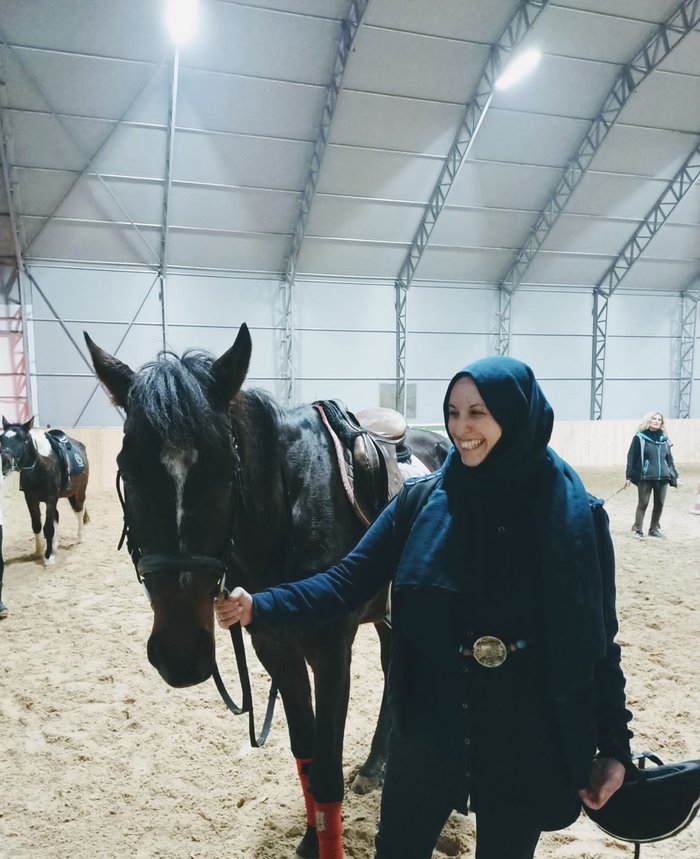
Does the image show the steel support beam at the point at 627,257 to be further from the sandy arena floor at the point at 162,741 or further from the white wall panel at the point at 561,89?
the sandy arena floor at the point at 162,741

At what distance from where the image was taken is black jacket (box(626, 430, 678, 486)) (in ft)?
23.2

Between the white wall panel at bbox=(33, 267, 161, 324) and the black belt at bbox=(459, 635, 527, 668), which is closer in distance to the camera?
the black belt at bbox=(459, 635, 527, 668)

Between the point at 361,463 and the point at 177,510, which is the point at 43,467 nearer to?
the point at 361,463

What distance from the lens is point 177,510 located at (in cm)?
136

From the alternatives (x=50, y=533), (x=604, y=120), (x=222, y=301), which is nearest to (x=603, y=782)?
(x=50, y=533)

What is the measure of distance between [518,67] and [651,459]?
25.4 ft

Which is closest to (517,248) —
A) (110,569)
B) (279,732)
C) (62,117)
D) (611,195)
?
(611,195)

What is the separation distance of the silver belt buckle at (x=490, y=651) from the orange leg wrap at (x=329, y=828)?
1.06 m

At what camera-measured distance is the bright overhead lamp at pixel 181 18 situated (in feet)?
28.6

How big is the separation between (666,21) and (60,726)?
46.3 feet

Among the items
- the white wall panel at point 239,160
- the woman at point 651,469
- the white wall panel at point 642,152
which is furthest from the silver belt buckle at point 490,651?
the white wall panel at point 642,152

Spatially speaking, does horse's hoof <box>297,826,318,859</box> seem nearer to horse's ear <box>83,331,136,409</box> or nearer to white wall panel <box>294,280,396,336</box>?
horse's ear <box>83,331,136,409</box>

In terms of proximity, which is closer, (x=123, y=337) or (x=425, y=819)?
(x=425, y=819)

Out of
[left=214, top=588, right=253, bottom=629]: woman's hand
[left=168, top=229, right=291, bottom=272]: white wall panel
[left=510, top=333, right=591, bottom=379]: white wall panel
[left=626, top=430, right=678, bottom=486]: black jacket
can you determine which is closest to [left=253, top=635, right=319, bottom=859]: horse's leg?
[left=214, top=588, right=253, bottom=629]: woman's hand
